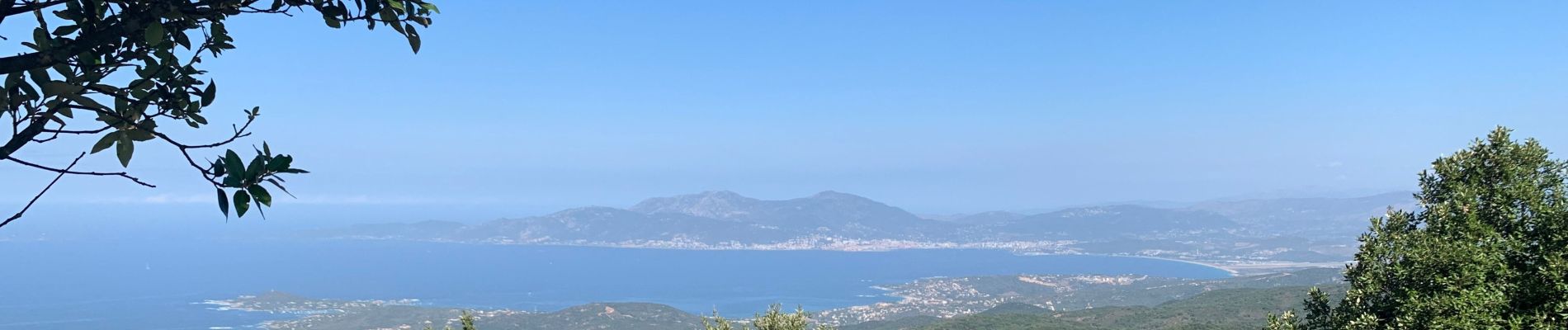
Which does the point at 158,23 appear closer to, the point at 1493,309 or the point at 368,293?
the point at 1493,309

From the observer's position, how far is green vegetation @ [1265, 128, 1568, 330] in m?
7.96

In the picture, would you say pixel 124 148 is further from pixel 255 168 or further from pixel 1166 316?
pixel 1166 316

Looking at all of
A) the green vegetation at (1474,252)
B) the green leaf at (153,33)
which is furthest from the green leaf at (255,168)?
the green vegetation at (1474,252)

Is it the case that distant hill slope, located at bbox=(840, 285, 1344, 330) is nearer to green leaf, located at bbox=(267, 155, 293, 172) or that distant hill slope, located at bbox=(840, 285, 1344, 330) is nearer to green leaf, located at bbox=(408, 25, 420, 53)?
green leaf, located at bbox=(408, 25, 420, 53)

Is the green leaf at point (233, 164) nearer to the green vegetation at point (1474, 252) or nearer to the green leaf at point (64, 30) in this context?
the green leaf at point (64, 30)

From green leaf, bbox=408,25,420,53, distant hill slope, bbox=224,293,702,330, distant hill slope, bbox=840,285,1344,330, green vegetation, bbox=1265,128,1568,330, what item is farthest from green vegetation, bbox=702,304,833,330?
distant hill slope, bbox=224,293,702,330

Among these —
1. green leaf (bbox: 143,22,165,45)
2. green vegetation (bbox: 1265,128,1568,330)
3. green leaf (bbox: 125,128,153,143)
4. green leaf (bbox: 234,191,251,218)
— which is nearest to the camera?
green leaf (bbox: 234,191,251,218)

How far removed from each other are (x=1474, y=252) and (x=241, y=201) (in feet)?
35.7

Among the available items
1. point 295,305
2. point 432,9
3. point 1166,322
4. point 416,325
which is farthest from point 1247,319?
point 295,305

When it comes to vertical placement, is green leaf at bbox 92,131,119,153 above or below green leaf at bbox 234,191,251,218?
above

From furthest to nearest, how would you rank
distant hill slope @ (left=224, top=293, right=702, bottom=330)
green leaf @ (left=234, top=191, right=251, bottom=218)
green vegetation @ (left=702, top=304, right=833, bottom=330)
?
1. distant hill slope @ (left=224, top=293, right=702, bottom=330)
2. green vegetation @ (left=702, top=304, right=833, bottom=330)
3. green leaf @ (left=234, top=191, right=251, bottom=218)

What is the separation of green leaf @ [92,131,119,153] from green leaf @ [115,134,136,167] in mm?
19

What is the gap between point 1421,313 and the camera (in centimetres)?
838

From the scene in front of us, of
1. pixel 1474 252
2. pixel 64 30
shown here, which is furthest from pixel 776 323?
pixel 64 30
